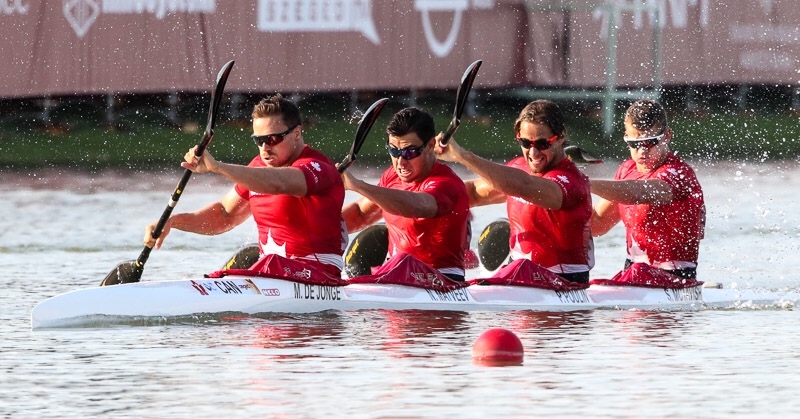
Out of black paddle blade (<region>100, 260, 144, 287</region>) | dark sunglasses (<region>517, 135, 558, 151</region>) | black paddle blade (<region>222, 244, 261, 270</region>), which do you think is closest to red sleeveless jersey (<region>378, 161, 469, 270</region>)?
dark sunglasses (<region>517, 135, 558, 151</region>)

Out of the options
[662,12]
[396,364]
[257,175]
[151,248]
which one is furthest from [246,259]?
[662,12]

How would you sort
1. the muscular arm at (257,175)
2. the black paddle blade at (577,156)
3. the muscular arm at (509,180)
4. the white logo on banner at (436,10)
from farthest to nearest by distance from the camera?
the white logo on banner at (436,10) < the black paddle blade at (577,156) < the muscular arm at (509,180) < the muscular arm at (257,175)

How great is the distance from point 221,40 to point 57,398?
1542 centimetres

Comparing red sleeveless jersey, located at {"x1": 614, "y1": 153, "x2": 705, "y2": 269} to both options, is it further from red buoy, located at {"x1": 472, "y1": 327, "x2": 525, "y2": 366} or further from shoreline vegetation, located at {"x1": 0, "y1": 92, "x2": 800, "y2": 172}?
shoreline vegetation, located at {"x1": 0, "y1": 92, "x2": 800, "y2": 172}

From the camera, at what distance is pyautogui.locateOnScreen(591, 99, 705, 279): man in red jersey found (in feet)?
44.3

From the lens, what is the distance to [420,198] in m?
12.9

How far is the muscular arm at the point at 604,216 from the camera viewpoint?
46.5ft

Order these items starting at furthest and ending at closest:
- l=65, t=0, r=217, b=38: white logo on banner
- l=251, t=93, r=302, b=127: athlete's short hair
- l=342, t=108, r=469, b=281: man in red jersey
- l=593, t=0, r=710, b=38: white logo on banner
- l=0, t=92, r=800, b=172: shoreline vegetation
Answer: l=0, t=92, r=800, b=172: shoreline vegetation → l=593, t=0, r=710, b=38: white logo on banner → l=65, t=0, r=217, b=38: white logo on banner → l=342, t=108, r=469, b=281: man in red jersey → l=251, t=93, r=302, b=127: athlete's short hair

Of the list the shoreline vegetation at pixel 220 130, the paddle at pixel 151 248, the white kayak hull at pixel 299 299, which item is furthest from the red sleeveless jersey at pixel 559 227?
the shoreline vegetation at pixel 220 130

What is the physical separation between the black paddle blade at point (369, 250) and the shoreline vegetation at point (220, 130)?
11.9 metres

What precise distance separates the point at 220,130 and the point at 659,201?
44.8 ft

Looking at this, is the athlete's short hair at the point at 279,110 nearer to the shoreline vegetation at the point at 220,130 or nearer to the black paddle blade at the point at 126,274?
the black paddle blade at the point at 126,274

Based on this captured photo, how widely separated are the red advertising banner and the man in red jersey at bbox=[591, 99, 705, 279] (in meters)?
11.4

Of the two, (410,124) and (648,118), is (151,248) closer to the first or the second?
(410,124)
